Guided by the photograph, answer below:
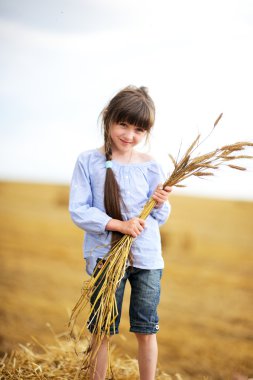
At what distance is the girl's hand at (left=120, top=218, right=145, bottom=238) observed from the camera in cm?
208

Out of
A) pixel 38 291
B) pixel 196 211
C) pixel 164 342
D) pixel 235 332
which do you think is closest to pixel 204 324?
pixel 235 332

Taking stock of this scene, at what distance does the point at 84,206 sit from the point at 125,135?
0.35 metres

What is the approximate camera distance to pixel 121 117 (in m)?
2.14

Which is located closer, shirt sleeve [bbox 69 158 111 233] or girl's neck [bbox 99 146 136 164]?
shirt sleeve [bbox 69 158 111 233]

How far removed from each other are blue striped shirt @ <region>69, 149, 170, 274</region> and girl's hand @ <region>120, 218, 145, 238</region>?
79 millimetres

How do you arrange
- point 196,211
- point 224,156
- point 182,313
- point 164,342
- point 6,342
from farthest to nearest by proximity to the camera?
1. point 196,211
2. point 182,313
3. point 164,342
4. point 6,342
5. point 224,156

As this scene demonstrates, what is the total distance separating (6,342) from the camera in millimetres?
4164

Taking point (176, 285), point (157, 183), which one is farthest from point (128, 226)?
point (176, 285)

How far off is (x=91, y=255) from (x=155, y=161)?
511mm

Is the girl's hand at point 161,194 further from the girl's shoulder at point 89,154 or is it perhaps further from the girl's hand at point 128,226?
the girl's shoulder at point 89,154

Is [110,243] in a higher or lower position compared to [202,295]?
higher

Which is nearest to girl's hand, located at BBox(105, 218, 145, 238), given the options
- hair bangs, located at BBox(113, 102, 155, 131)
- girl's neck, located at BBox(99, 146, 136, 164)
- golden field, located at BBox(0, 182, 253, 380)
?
girl's neck, located at BBox(99, 146, 136, 164)

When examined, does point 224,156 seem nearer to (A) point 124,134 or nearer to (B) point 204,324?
(A) point 124,134

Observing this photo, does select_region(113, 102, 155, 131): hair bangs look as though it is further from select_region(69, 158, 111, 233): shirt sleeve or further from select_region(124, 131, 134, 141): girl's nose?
select_region(69, 158, 111, 233): shirt sleeve
